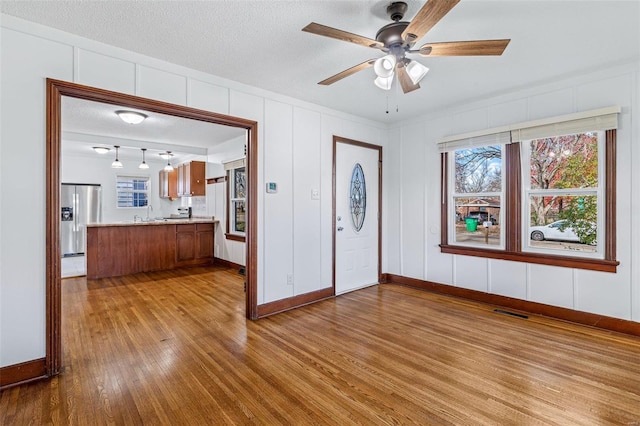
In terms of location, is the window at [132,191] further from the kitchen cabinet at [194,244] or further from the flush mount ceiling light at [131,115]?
the flush mount ceiling light at [131,115]

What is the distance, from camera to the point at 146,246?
19.0ft

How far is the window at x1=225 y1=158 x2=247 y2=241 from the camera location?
6.05m

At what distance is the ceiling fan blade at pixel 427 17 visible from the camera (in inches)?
62.7

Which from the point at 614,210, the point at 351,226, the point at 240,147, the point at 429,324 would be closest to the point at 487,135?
the point at 614,210

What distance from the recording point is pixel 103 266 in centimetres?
535

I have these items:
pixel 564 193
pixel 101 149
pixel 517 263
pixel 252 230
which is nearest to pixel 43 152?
pixel 252 230

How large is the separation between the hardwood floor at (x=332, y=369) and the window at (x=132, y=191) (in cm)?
553

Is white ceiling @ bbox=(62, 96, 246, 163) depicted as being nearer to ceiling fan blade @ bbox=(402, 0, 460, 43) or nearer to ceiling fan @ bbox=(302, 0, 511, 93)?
ceiling fan @ bbox=(302, 0, 511, 93)

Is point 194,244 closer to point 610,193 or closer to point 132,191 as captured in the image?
point 132,191

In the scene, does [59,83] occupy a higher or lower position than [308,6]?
lower

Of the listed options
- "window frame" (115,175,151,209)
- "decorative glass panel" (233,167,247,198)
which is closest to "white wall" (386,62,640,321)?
"decorative glass panel" (233,167,247,198)

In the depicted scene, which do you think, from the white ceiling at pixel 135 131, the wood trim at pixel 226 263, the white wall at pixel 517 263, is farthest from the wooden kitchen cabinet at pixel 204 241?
the white wall at pixel 517 263

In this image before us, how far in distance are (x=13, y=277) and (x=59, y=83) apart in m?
1.46

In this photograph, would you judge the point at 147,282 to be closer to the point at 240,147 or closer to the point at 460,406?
the point at 240,147
